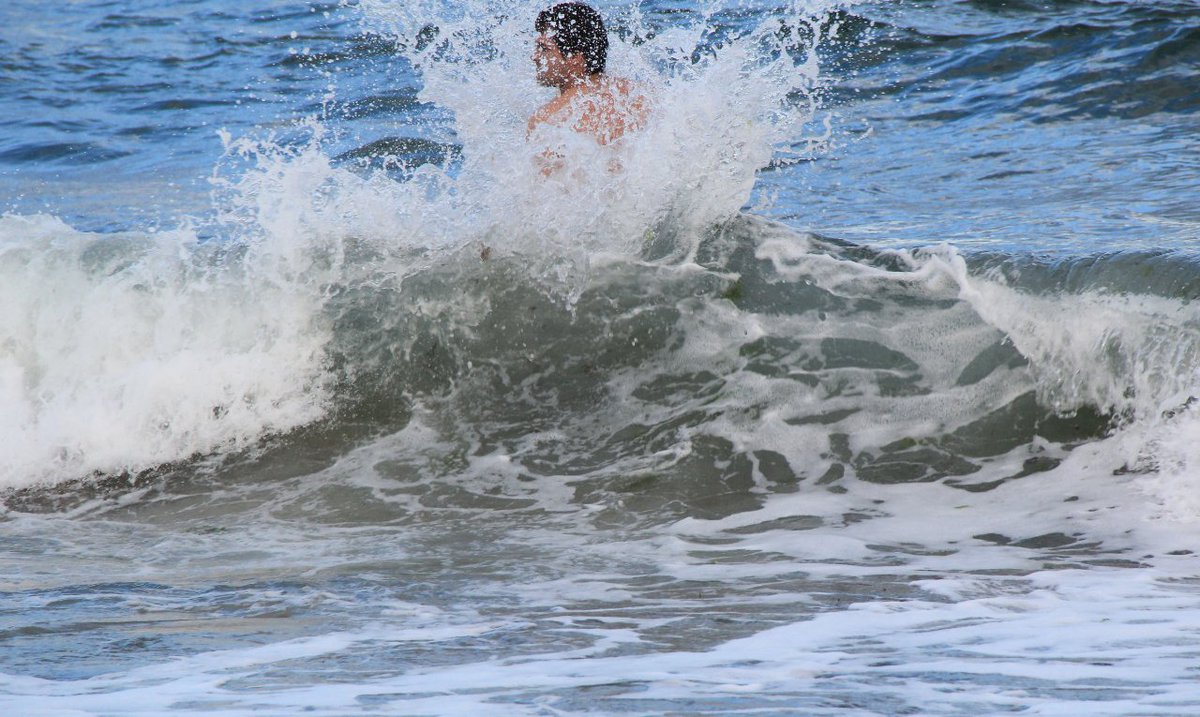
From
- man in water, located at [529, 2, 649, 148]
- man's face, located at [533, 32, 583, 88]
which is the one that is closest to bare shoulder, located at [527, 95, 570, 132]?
man in water, located at [529, 2, 649, 148]

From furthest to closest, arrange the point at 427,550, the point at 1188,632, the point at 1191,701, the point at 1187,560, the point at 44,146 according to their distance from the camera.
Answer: the point at 44,146, the point at 427,550, the point at 1187,560, the point at 1188,632, the point at 1191,701

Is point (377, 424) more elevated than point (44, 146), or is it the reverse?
point (44, 146)

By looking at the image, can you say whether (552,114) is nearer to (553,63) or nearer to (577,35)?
(553,63)

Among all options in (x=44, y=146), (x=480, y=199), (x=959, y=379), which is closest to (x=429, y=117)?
(x=44, y=146)

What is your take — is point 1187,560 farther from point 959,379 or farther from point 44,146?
point 44,146

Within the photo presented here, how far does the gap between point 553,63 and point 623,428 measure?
5.85 ft

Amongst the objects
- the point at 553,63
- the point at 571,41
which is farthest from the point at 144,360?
the point at 571,41

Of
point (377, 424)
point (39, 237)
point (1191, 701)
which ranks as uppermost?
point (39, 237)

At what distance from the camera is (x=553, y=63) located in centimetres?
568

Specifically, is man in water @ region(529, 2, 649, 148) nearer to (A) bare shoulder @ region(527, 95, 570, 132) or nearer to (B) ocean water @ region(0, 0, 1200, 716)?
(A) bare shoulder @ region(527, 95, 570, 132)

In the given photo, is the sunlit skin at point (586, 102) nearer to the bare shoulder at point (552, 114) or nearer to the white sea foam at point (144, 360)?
the bare shoulder at point (552, 114)

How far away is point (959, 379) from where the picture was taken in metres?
4.92

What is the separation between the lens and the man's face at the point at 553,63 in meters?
5.64

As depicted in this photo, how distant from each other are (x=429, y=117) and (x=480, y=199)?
5.20 meters
